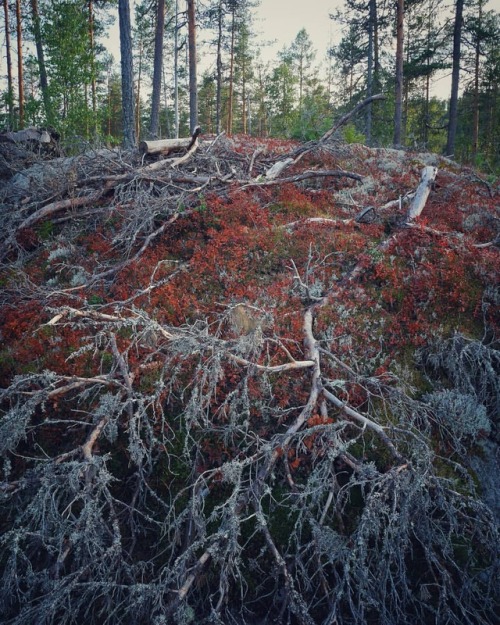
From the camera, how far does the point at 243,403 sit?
3.92 m

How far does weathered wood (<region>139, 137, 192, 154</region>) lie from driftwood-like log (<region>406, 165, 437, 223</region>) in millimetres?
5472

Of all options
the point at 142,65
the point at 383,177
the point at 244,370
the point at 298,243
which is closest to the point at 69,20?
the point at 383,177

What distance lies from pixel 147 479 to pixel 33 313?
3.06 metres

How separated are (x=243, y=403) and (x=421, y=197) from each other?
20.7 feet

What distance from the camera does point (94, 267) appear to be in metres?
6.47

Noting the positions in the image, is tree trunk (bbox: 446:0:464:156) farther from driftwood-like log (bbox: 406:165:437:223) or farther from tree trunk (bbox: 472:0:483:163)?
driftwood-like log (bbox: 406:165:437:223)

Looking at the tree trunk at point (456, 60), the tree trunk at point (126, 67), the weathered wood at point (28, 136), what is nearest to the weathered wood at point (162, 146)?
the tree trunk at point (126, 67)

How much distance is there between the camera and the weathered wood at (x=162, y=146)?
8.58m

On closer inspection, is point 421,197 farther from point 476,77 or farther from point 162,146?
point 476,77

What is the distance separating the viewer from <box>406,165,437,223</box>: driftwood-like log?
740cm

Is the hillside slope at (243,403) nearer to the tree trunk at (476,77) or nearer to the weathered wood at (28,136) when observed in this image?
the weathered wood at (28,136)

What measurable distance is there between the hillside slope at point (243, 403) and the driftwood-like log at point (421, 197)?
0.60ft

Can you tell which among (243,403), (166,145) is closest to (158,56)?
(166,145)

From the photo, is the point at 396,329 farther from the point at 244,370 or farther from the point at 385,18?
the point at 385,18
